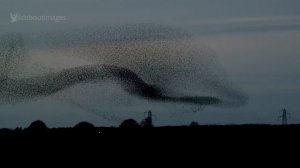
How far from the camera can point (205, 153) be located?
108 ft

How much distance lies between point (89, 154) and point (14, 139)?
552 centimetres

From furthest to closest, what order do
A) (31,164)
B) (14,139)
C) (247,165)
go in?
(14,139) < (31,164) < (247,165)

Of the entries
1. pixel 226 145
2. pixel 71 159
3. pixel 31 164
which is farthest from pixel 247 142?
pixel 31 164

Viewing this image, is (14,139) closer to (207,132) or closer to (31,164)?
(31,164)

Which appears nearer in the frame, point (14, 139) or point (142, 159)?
point (142, 159)

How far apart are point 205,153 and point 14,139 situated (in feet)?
36.4

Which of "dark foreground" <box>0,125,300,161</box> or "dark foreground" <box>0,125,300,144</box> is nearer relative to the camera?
"dark foreground" <box>0,125,300,161</box>

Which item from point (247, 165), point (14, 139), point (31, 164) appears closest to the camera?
point (247, 165)

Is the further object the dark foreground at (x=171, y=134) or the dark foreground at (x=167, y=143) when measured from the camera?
the dark foreground at (x=171, y=134)

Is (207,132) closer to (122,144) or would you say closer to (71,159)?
(122,144)

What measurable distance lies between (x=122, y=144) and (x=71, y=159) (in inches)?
109

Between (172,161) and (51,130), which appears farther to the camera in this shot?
(51,130)

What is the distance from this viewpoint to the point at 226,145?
1299 inches

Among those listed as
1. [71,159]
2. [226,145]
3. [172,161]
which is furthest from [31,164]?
[226,145]
